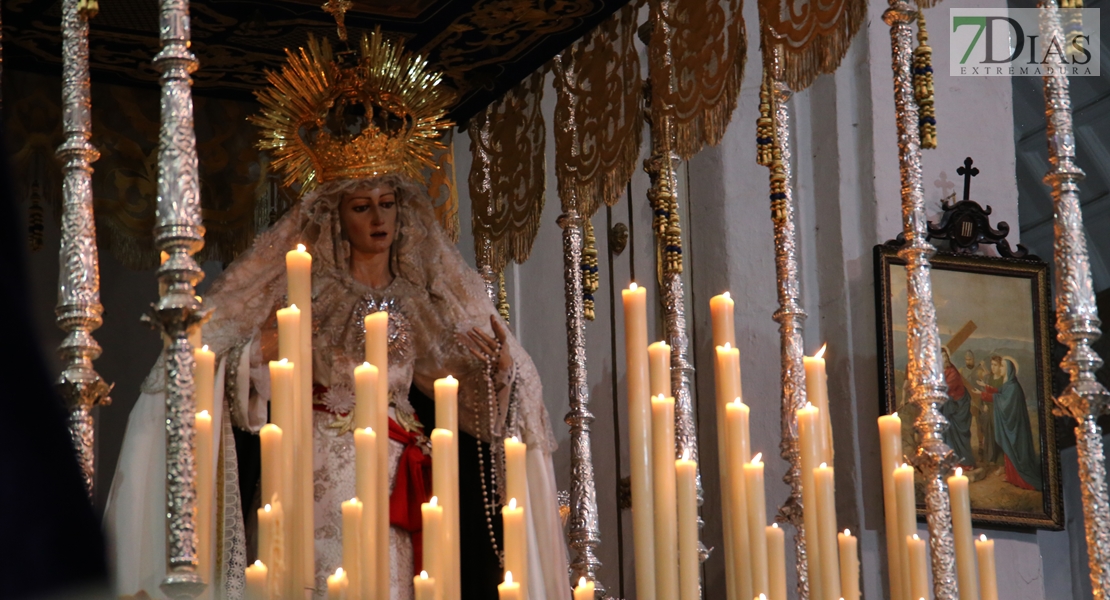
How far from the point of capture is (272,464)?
2346 millimetres

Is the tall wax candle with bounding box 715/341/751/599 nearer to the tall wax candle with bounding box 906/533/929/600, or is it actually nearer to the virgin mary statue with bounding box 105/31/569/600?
the tall wax candle with bounding box 906/533/929/600

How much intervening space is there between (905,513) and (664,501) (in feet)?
2.27

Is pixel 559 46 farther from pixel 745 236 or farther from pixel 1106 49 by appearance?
pixel 1106 49

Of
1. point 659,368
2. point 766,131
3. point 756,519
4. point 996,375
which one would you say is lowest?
point 756,519

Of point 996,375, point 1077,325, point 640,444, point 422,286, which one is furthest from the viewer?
point 996,375

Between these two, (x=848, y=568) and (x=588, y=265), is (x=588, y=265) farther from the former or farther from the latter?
(x=848, y=568)

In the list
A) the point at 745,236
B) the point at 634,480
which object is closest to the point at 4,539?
the point at 634,480

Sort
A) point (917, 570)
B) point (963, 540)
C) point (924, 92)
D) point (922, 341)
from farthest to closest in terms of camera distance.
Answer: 1. point (924, 92)
2. point (922, 341)
3. point (963, 540)
4. point (917, 570)

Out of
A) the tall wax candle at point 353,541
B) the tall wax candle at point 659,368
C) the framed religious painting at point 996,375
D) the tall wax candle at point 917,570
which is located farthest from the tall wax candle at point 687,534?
the framed religious painting at point 996,375

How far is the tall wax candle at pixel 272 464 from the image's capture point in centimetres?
234

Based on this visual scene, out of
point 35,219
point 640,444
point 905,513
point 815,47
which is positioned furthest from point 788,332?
point 35,219

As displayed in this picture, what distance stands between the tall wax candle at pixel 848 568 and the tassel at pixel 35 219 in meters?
2.65

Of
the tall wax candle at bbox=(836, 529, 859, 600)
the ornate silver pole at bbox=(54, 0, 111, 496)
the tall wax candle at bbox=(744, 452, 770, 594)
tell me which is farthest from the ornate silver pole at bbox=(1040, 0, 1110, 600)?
the ornate silver pole at bbox=(54, 0, 111, 496)

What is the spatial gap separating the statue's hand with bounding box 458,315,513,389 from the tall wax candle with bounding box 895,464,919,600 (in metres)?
1.26
